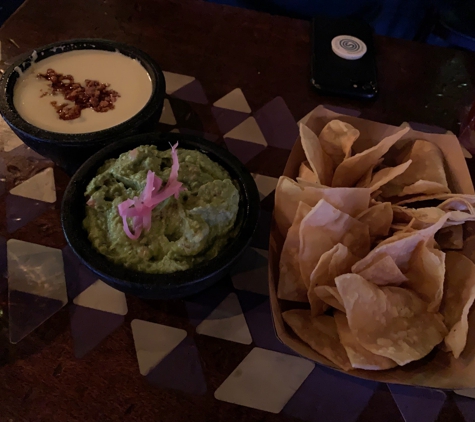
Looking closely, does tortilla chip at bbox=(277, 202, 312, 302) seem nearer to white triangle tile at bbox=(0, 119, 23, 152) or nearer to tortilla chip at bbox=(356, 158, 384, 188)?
tortilla chip at bbox=(356, 158, 384, 188)

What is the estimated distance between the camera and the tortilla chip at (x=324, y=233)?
83 centimetres

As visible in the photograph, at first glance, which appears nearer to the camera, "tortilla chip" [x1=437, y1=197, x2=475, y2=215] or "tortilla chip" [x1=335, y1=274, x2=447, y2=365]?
"tortilla chip" [x1=335, y1=274, x2=447, y2=365]

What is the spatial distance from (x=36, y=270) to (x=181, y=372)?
397 mm

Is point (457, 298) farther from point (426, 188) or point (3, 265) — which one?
point (3, 265)

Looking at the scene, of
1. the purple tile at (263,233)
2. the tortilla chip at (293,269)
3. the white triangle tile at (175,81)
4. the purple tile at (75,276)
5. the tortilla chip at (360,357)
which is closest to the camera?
the tortilla chip at (360,357)

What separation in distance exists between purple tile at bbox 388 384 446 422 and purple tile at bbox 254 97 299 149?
2.27 ft

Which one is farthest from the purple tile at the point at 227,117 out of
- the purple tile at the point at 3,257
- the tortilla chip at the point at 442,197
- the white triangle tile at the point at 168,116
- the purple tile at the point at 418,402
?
the purple tile at the point at 418,402

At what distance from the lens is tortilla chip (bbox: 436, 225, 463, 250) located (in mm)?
954

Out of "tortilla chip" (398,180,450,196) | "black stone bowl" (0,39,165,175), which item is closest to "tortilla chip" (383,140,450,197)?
"tortilla chip" (398,180,450,196)

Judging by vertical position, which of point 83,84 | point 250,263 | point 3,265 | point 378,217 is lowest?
point 3,265

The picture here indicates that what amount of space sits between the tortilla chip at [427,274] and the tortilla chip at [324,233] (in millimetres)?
104

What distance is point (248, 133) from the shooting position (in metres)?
1.30

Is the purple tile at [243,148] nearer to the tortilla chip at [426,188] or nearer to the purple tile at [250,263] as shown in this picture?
the purple tile at [250,263]

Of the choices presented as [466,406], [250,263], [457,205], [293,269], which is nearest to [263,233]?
[250,263]
